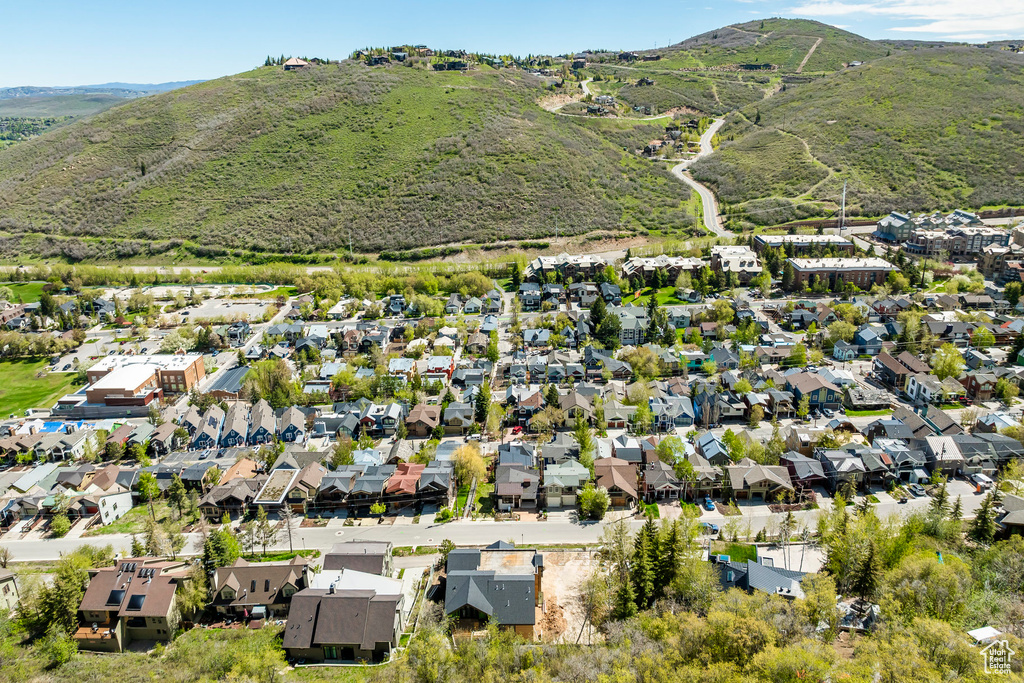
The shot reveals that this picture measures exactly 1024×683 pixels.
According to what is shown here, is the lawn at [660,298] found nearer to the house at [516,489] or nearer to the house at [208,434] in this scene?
the house at [516,489]

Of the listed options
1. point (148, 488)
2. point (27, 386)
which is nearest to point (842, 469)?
point (148, 488)

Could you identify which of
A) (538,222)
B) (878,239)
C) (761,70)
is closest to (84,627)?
(538,222)

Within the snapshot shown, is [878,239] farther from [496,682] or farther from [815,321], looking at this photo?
[496,682]

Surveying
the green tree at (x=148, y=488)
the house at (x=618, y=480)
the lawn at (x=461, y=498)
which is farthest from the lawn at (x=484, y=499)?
the green tree at (x=148, y=488)

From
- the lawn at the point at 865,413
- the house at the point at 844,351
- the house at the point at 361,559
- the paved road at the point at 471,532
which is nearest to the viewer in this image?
the house at the point at 361,559

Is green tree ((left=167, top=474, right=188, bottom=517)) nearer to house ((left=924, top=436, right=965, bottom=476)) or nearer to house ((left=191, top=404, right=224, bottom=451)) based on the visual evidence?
house ((left=191, top=404, right=224, bottom=451))

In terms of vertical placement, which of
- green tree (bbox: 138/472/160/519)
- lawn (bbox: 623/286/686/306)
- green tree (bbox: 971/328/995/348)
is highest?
lawn (bbox: 623/286/686/306)

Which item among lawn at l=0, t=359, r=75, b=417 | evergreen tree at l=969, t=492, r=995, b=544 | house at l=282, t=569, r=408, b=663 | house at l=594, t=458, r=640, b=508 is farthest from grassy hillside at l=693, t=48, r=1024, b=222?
lawn at l=0, t=359, r=75, b=417
